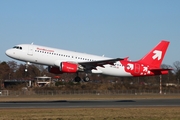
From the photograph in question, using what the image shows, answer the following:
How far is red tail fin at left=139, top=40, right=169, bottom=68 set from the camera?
195ft

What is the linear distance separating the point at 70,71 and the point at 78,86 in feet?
143

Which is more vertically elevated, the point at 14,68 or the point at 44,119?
the point at 14,68

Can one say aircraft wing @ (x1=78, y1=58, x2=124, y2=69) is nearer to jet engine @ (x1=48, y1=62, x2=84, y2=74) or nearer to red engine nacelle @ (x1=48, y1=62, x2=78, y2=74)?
jet engine @ (x1=48, y1=62, x2=84, y2=74)

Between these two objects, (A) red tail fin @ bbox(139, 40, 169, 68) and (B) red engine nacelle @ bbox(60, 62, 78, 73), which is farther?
(A) red tail fin @ bbox(139, 40, 169, 68)

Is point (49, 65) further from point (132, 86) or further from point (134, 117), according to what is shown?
point (132, 86)

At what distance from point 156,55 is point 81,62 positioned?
43.3 ft

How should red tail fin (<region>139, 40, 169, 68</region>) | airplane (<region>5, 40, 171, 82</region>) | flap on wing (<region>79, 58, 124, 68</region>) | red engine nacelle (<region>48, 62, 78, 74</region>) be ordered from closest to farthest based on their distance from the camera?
airplane (<region>5, 40, 171, 82</region>) → red engine nacelle (<region>48, 62, 78, 74</region>) → flap on wing (<region>79, 58, 124, 68</region>) → red tail fin (<region>139, 40, 169, 68</region>)

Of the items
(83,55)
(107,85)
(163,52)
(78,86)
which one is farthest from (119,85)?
(83,55)

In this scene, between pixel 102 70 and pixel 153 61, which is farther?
pixel 153 61

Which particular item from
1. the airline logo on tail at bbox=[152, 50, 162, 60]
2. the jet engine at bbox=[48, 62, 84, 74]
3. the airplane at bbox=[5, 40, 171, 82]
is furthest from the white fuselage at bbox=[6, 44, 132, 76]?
the airline logo on tail at bbox=[152, 50, 162, 60]

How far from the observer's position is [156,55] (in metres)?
60.8

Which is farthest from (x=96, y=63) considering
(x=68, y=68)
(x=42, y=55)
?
(x=42, y=55)

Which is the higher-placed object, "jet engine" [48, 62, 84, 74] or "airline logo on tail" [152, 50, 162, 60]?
"airline logo on tail" [152, 50, 162, 60]

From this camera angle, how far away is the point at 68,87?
9488 cm
